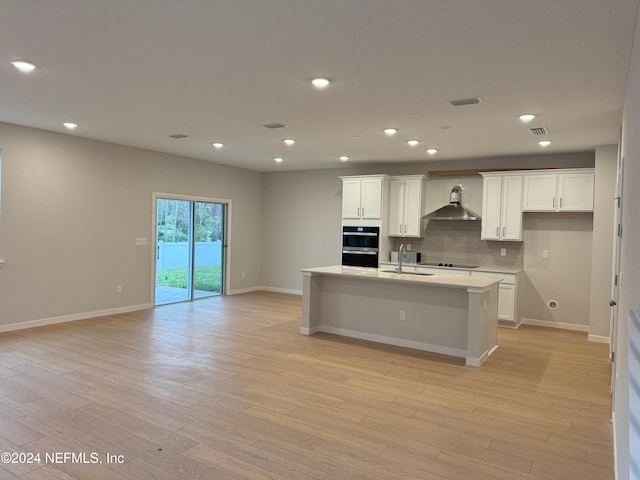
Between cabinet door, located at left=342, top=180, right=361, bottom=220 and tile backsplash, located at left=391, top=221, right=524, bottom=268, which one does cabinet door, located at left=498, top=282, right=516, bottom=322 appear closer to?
tile backsplash, located at left=391, top=221, right=524, bottom=268

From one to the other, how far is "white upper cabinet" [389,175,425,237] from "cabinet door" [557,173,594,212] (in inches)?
84.9

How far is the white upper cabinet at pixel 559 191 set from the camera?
6.32 meters

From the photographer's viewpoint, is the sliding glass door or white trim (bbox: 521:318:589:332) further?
the sliding glass door

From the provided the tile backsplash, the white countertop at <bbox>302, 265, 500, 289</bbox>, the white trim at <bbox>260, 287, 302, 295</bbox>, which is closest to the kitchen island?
the white countertop at <bbox>302, 265, 500, 289</bbox>

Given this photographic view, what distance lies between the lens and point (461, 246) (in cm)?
755

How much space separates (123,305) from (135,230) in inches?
48.0

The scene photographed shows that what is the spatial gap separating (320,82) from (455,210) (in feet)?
14.6

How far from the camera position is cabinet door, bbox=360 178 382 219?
7.82m

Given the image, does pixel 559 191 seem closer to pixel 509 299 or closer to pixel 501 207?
pixel 501 207

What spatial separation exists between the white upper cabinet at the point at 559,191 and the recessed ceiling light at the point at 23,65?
6.28 m

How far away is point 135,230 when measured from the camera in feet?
23.8

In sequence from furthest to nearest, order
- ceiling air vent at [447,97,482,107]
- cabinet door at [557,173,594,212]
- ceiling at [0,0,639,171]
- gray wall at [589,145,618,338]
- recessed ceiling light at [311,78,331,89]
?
1. cabinet door at [557,173,594,212]
2. gray wall at [589,145,618,338]
3. ceiling air vent at [447,97,482,107]
4. recessed ceiling light at [311,78,331,89]
5. ceiling at [0,0,639,171]

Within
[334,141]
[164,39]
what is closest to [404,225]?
[334,141]

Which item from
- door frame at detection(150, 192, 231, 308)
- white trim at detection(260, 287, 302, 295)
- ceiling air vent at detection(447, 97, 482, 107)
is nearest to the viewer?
ceiling air vent at detection(447, 97, 482, 107)
